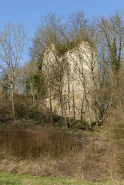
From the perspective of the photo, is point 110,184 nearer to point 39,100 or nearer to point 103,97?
point 103,97

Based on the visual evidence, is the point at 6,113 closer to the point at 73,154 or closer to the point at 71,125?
the point at 71,125

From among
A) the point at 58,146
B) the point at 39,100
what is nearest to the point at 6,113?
the point at 39,100

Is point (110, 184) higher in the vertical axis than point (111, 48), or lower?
lower

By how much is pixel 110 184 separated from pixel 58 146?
4848 mm

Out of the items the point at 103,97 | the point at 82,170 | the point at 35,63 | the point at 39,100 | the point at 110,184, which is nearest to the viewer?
the point at 110,184

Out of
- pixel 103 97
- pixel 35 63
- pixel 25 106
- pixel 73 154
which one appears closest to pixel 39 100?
pixel 25 106

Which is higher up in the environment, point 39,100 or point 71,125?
point 39,100

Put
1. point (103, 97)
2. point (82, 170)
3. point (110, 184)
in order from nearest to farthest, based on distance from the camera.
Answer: point (110, 184)
point (82, 170)
point (103, 97)

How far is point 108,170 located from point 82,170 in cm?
141

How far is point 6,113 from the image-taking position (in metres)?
19.0

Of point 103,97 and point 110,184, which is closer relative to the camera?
point 110,184

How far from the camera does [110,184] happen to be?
26.7ft

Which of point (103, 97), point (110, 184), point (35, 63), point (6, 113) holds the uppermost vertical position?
point (35, 63)

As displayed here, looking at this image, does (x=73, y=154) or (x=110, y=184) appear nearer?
(x=110, y=184)
